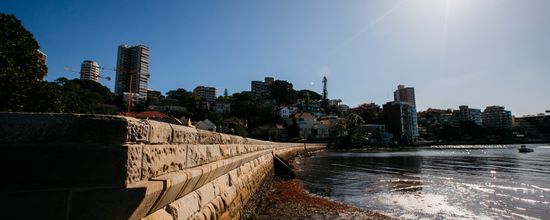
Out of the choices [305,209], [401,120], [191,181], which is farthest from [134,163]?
[401,120]

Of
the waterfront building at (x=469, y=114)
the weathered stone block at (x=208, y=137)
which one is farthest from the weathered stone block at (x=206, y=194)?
the waterfront building at (x=469, y=114)

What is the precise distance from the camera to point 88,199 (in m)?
2.43

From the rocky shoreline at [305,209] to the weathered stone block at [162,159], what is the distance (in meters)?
6.17

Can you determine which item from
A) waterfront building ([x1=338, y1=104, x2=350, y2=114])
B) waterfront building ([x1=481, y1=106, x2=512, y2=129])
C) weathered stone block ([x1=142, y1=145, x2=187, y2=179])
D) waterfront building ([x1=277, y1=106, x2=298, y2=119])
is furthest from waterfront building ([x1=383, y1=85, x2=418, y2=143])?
weathered stone block ([x1=142, y1=145, x2=187, y2=179])

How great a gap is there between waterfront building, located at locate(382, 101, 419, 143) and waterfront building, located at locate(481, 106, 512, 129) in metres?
76.8

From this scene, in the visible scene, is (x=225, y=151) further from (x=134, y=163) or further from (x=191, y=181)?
(x=134, y=163)

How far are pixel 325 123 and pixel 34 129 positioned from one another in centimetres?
11092

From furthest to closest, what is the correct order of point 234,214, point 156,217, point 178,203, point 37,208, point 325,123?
Answer: point 325,123 < point 234,214 < point 178,203 < point 156,217 < point 37,208

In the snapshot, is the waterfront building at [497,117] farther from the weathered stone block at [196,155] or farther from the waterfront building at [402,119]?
the weathered stone block at [196,155]

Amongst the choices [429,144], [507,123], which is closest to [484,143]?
[429,144]

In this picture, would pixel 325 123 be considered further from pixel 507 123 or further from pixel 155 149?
pixel 507 123

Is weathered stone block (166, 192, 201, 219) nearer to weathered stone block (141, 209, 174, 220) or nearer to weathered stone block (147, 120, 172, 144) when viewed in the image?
weathered stone block (141, 209, 174, 220)

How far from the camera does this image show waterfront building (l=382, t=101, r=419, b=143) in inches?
5084

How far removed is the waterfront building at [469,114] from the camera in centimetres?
18338
